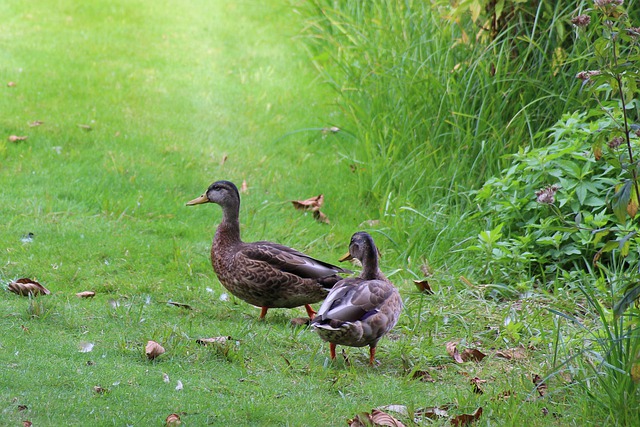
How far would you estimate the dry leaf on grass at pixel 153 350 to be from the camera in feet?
15.9

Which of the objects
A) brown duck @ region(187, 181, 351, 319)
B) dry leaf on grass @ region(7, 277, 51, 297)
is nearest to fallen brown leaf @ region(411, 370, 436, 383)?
brown duck @ region(187, 181, 351, 319)

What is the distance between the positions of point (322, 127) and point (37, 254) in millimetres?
4209

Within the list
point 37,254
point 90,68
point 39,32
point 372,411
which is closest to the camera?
point 372,411

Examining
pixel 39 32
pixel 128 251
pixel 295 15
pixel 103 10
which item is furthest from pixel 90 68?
pixel 128 251

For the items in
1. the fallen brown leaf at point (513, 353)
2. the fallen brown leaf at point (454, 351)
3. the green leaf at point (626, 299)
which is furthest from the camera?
the fallen brown leaf at point (513, 353)

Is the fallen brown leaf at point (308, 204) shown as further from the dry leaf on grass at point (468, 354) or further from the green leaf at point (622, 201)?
the green leaf at point (622, 201)

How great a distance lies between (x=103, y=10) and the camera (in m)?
13.2

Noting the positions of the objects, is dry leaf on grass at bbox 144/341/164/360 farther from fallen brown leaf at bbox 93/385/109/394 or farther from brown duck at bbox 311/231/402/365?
brown duck at bbox 311/231/402/365

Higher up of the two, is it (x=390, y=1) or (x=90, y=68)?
(x=390, y=1)

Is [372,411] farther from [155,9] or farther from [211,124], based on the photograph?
[155,9]

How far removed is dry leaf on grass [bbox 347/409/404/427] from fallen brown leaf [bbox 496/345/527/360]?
1.55 m

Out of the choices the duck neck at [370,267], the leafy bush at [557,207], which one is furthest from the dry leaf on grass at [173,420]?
the leafy bush at [557,207]

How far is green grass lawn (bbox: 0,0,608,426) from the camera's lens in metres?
4.47

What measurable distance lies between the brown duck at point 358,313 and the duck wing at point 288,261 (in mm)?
539
